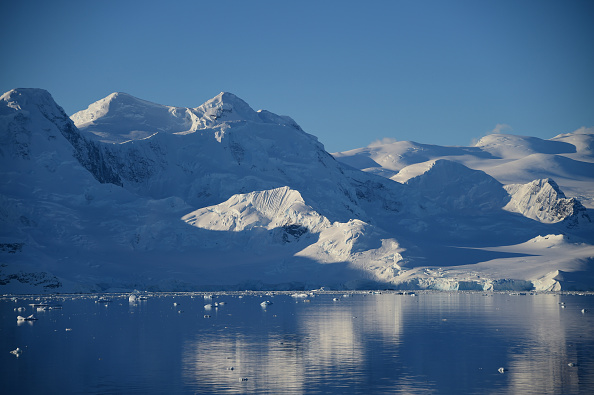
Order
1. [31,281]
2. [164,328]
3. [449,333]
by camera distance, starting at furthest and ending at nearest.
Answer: [31,281] → [164,328] → [449,333]

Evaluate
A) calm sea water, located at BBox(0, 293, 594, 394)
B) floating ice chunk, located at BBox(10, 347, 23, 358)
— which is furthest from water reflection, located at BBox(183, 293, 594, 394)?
floating ice chunk, located at BBox(10, 347, 23, 358)

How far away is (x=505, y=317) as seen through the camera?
375 ft

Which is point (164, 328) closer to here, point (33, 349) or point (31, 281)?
point (33, 349)

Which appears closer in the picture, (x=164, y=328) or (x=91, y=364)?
(x=91, y=364)

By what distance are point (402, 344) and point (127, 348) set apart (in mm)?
29000

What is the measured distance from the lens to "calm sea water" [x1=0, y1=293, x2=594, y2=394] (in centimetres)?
5903

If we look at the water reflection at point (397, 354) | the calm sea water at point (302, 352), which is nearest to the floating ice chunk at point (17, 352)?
the calm sea water at point (302, 352)

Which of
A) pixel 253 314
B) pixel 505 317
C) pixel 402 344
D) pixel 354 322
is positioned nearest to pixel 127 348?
pixel 402 344

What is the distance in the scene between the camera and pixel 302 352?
7644 centimetres

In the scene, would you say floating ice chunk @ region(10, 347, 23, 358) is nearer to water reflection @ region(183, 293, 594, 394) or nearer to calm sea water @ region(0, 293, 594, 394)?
calm sea water @ region(0, 293, 594, 394)

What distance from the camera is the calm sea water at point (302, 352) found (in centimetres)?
5903

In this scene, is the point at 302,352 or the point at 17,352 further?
the point at 302,352

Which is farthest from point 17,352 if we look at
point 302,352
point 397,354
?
point 397,354

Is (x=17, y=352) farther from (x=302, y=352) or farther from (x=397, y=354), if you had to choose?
(x=397, y=354)
